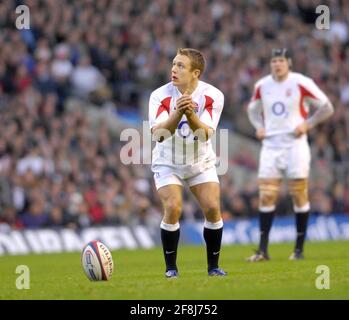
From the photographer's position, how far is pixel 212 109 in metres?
11.8

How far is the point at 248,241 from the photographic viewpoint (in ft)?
78.6

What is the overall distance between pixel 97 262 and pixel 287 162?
5121 millimetres

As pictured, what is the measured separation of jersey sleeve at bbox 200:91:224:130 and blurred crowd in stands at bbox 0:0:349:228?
1076 centimetres

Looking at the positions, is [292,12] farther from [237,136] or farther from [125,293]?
[125,293]

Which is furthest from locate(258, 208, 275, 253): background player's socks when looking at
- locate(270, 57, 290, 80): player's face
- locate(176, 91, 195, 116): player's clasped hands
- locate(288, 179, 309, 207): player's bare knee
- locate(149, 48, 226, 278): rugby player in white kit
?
locate(176, 91, 195, 116): player's clasped hands

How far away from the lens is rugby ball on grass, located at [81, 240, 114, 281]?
11.7 metres

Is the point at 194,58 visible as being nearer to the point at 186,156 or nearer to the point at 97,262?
the point at 186,156

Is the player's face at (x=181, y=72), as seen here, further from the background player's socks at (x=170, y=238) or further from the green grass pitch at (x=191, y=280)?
the green grass pitch at (x=191, y=280)

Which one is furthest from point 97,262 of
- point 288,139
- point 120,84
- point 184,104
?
point 120,84

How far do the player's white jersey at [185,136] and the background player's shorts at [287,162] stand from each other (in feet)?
13.5

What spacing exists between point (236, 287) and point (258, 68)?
19681mm

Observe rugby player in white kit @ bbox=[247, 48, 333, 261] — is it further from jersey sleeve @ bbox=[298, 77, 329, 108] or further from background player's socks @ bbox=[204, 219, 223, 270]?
background player's socks @ bbox=[204, 219, 223, 270]
